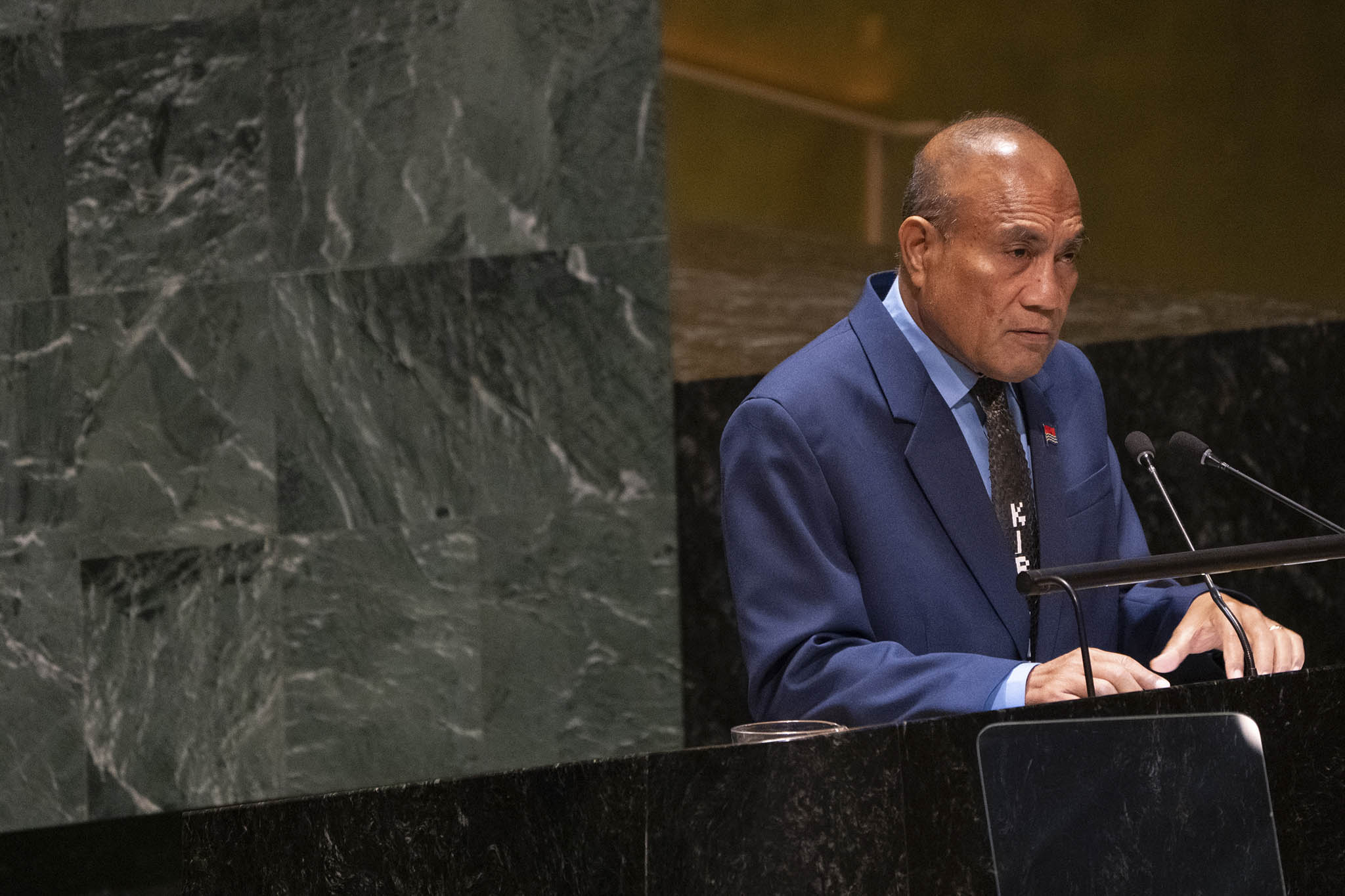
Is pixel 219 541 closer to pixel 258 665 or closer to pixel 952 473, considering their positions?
pixel 258 665

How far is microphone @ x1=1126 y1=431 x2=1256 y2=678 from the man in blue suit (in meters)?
0.03

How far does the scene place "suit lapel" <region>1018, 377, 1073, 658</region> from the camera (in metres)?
2.52

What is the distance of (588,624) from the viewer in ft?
15.3

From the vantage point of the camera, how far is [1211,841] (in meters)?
1.58

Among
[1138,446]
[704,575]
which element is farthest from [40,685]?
[1138,446]

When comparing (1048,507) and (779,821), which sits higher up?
(1048,507)

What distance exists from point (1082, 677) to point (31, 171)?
11.9ft

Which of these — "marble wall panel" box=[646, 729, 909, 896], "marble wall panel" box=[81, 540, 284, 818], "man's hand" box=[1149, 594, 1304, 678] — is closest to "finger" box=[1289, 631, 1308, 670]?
"man's hand" box=[1149, 594, 1304, 678]

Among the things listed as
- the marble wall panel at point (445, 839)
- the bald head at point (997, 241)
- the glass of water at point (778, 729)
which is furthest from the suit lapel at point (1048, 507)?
the marble wall panel at point (445, 839)

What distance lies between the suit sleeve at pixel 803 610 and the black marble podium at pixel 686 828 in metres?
0.52

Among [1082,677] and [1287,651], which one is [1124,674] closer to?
[1082,677]

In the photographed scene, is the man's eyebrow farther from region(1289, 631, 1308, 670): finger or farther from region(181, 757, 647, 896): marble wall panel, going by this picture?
region(181, 757, 647, 896): marble wall panel

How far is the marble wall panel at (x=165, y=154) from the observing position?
15.2 feet

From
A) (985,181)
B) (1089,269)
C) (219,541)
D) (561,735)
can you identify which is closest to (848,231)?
(1089,269)
